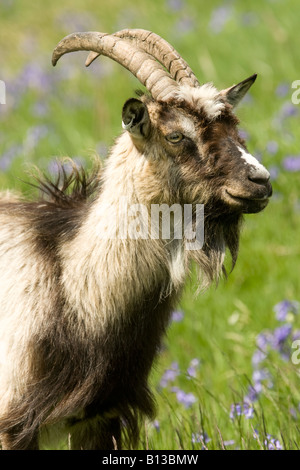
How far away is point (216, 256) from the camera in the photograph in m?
3.46

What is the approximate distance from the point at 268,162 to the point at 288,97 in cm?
130

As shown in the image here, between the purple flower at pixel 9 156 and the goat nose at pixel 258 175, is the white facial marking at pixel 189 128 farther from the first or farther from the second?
the purple flower at pixel 9 156

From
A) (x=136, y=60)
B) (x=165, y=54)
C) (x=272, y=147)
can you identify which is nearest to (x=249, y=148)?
(x=272, y=147)

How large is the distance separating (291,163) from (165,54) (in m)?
2.73

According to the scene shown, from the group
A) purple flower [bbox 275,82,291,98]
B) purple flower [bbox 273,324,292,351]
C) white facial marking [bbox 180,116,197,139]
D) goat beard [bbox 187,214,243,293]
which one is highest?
purple flower [bbox 275,82,291,98]

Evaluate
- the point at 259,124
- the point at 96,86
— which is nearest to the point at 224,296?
the point at 259,124

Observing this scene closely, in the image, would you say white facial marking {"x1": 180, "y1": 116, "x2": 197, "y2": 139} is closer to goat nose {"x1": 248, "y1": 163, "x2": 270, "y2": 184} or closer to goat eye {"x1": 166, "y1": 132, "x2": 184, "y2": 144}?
goat eye {"x1": 166, "y1": 132, "x2": 184, "y2": 144}

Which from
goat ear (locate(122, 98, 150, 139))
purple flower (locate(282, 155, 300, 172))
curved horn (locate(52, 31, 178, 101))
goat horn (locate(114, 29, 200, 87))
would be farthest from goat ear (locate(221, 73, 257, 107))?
purple flower (locate(282, 155, 300, 172))

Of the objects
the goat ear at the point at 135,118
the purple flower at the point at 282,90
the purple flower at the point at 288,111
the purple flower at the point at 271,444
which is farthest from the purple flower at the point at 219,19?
the purple flower at the point at 271,444

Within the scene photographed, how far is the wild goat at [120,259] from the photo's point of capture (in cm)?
329

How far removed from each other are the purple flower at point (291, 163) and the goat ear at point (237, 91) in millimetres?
2606

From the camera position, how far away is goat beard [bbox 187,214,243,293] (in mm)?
3395

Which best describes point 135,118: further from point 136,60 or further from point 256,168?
point 256,168

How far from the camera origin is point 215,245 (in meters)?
3.45
